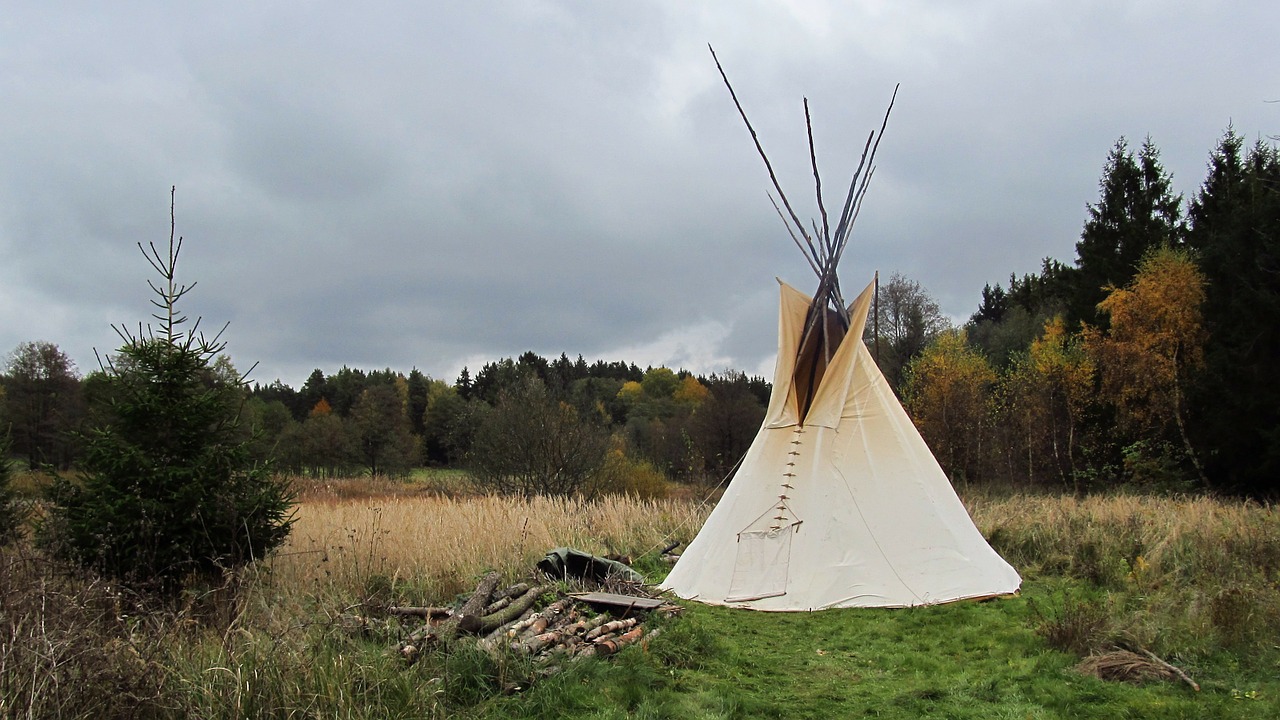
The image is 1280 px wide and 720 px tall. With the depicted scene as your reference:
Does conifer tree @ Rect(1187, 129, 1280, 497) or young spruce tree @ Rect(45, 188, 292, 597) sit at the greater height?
conifer tree @ Rect(1187, 129, 1280, 497)

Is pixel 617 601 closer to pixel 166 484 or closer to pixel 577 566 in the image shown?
pixel 577 566

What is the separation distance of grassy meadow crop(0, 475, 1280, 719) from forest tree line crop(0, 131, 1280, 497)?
783 cm

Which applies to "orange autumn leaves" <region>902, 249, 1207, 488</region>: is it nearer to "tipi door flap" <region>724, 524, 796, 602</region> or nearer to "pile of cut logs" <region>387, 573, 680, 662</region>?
"tipi door flap" <region>724, 524, 796, 602</region>

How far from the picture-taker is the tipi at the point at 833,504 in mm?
6543

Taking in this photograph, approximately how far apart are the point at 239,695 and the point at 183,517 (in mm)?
3141

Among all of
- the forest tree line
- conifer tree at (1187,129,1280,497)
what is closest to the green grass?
the forest tree line

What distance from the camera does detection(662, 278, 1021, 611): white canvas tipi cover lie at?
6.52m

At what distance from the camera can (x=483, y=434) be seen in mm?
17359

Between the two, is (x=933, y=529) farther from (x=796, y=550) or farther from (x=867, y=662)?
(x=867, y=662)

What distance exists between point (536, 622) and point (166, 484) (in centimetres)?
301

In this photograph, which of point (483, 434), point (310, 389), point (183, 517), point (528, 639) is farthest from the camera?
point (310, 389)

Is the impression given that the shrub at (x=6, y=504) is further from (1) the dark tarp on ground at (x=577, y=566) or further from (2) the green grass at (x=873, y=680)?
(2) the green grass at (x=873, y=680)

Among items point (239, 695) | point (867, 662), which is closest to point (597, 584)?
point (867, 662)

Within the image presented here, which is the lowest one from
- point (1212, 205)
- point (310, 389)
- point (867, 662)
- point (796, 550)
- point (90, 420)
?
point (867, 662)
